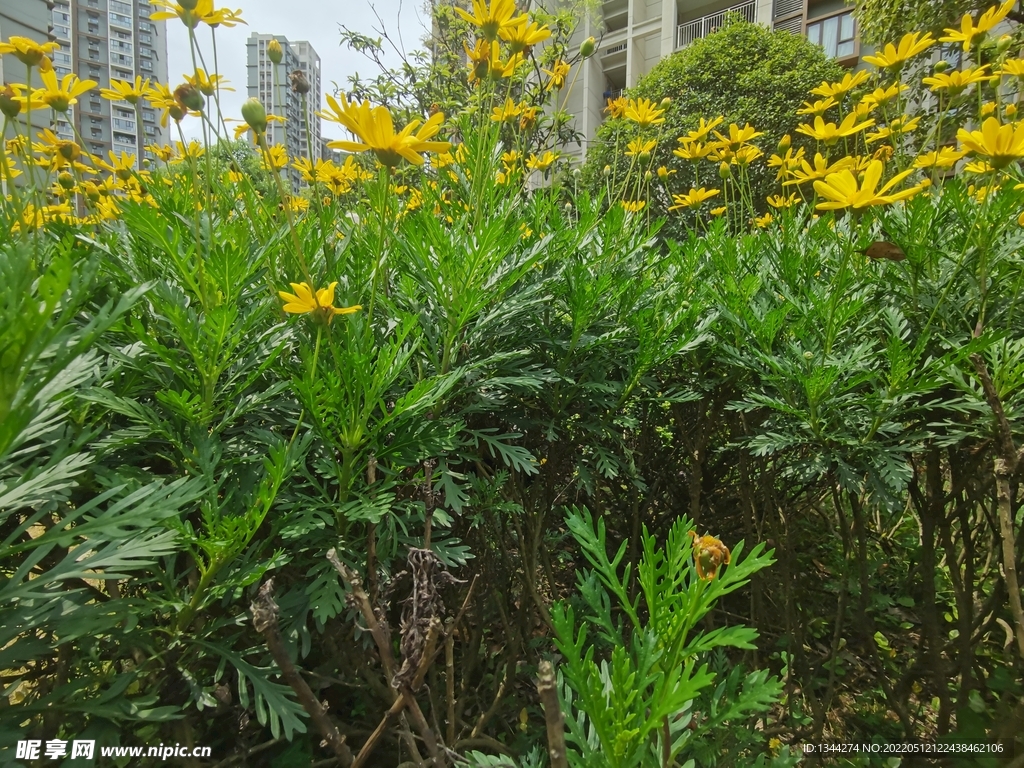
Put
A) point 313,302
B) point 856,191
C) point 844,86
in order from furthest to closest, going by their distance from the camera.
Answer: point 844,86 < point 856,191 < point 313,302

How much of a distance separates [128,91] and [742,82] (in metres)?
8.13

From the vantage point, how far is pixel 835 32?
42.3 feet

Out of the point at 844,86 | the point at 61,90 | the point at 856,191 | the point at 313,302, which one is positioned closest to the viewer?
the point at 313,302

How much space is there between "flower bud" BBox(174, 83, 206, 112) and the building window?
51.3 ft

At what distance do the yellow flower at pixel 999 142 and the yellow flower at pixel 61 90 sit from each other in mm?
1801

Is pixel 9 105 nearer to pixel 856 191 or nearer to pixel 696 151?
pixel 856 191

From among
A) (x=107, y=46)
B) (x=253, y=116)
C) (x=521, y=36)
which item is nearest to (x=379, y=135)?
(x=253, y=116)

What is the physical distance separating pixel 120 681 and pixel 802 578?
5.01 feet

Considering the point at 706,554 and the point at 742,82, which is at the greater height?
the point at 742,82

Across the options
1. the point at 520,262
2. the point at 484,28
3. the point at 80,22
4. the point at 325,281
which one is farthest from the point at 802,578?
the point at 80,22

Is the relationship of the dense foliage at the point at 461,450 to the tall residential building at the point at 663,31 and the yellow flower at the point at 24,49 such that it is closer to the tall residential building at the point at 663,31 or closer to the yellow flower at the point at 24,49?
the yellow flower at the point at 24,49

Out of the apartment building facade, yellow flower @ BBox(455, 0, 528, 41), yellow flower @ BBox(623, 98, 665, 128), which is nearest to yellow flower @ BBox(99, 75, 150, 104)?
yellow flower @ BBox(455, 0, 528, 41)

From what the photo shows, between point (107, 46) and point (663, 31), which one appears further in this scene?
point (107, 46)

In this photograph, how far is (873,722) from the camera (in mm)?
1165
